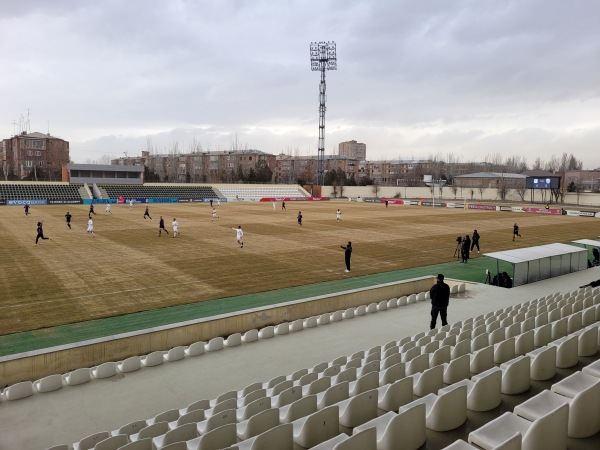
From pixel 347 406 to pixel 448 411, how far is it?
3.85 feet

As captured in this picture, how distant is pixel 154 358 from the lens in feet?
35.0

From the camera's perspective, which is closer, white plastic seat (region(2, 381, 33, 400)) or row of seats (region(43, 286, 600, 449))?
row of seats (region(43, 286, 600, 449))

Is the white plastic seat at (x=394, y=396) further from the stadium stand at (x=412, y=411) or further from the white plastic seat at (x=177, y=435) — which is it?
the white plastic seat at (x=177, y=435)

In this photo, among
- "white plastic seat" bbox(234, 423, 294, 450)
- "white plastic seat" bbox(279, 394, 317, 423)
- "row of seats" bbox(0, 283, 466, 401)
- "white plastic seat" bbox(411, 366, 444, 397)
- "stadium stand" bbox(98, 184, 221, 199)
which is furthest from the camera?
"stadium stand" bbox(98, 184, 221, 199)

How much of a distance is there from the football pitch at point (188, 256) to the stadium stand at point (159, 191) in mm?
31374

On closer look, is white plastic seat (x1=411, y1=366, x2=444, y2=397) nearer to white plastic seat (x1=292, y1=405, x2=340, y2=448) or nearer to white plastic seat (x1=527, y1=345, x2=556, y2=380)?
white plastic seat (x1=527, y1=345, x2=556, y2=380)

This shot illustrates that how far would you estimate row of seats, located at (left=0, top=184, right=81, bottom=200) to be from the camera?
67625 millimetres

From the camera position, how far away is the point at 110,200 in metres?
72.4

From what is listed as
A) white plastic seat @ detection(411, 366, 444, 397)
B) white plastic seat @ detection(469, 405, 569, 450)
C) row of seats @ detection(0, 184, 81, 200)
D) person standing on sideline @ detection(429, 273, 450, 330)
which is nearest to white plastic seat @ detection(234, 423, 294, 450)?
white plastic seat @ detection(469, 405, 569, 450)

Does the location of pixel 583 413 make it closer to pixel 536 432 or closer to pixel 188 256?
pixel 536 432

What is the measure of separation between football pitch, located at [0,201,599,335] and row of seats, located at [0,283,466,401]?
214 inches

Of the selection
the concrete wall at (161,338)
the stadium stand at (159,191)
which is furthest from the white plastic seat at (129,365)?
the stadium stand at (159,191)

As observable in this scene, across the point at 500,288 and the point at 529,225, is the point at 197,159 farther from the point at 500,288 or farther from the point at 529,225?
the point at 500,288

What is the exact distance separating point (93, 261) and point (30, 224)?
780 inches
